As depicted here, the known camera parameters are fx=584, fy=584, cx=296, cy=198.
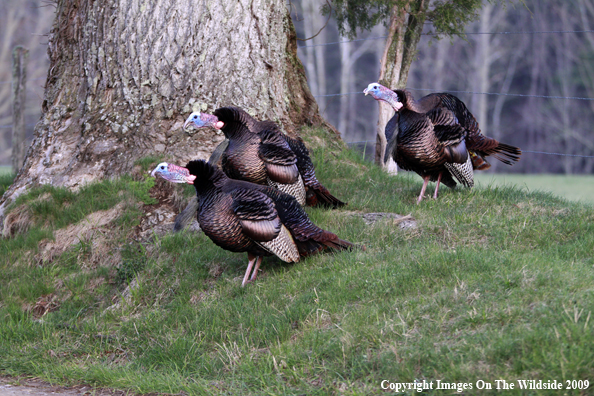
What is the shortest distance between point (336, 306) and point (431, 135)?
241 centimetres

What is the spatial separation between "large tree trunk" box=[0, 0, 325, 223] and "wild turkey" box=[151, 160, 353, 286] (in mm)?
1859

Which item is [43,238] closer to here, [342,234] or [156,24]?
[156,24]

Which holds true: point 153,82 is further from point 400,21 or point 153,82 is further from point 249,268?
point 400,21

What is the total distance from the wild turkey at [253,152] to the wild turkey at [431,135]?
1.00m

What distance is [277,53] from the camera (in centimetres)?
729

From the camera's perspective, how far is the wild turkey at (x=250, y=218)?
15.0 ft

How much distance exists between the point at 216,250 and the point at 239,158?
0.90m

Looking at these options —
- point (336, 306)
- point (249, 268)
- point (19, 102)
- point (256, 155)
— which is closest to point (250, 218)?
point (249, 268)

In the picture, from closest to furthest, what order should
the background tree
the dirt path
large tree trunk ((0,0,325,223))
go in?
1. the dirt path
2. large tree trunk ((0,0,325,223))
3. the background tree

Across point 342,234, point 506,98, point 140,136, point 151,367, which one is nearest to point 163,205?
point 140,136

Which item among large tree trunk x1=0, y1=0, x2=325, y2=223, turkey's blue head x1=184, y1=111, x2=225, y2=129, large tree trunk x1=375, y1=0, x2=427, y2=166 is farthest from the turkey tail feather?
large tree trunk x1=375, y1=0, x2=427, y2=166

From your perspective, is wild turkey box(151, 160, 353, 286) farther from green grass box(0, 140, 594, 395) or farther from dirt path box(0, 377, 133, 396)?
dirt path box(0, 377, 133, 396)

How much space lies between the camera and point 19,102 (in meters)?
10.4

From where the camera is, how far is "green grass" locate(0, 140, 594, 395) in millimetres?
3289
